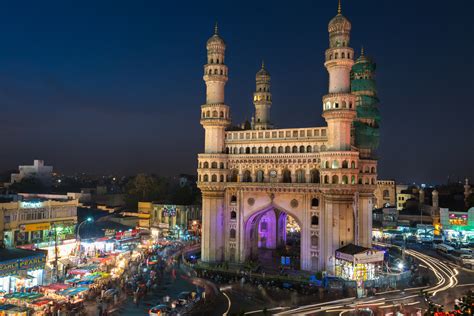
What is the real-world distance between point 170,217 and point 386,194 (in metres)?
52.8

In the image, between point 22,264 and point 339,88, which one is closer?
point 22,264

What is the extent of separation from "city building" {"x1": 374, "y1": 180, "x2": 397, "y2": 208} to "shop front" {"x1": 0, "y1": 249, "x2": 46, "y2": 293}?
76786 mm

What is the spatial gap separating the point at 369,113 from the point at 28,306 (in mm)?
44416

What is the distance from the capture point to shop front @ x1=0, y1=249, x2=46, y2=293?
3175 cm

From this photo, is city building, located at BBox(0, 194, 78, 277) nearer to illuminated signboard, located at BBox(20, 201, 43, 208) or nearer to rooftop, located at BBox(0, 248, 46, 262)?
illuminated signboard, located at BBox(20, 201, 43, 208)

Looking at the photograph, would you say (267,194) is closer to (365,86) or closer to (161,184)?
(365,86)

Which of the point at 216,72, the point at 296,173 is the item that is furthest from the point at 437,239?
the point at 216,72

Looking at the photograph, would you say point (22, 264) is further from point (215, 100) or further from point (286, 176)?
point (286, 176)

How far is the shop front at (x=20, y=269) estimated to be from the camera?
31750 mm

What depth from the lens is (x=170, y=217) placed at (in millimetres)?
69625

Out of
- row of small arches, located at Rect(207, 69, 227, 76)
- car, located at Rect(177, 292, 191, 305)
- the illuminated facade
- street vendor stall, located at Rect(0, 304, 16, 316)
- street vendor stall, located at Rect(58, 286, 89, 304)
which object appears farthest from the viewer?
row of small arches, located at Rect(207, 69, 227, 76)

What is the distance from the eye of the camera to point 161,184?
92375 mm

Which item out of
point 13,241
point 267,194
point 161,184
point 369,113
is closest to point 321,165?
point 267,194

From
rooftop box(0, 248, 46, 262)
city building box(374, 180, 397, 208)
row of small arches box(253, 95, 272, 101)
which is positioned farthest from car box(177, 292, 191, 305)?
city building box(374, 180, 397, 208)
